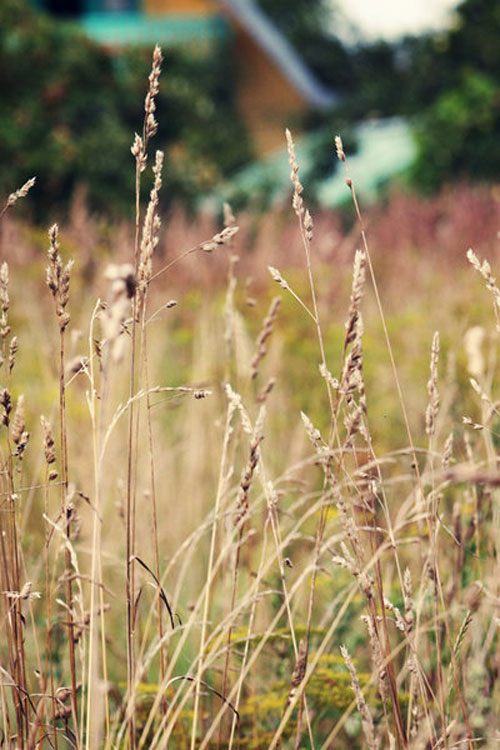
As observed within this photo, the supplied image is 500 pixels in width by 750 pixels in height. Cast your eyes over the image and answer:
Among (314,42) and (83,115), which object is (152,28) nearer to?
(83,115)

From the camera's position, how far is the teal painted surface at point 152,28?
49.9 ft

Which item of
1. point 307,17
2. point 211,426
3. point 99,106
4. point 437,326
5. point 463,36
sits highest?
point 307,17

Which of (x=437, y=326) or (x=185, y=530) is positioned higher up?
(x=437, y=326)

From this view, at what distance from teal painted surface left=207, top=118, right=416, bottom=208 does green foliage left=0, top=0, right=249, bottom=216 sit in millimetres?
941

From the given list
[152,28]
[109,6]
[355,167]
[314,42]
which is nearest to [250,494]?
[152,28]

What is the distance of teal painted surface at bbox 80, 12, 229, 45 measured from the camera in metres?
15.2

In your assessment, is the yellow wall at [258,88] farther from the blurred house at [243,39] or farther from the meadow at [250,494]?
the meadow at [250,494]

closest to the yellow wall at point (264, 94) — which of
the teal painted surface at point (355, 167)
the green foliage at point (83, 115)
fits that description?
the teal painted surface at point (355, 167)

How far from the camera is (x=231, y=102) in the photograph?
54.5 feet

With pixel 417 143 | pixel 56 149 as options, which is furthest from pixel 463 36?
pixel 56 149

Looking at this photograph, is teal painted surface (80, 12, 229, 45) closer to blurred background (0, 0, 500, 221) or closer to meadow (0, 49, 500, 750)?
blurred background (0, 0, 500, 221)

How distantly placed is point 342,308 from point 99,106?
7.68 meters

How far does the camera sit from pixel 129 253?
16.3ft

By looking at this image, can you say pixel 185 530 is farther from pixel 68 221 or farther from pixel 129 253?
pixel 68 221
